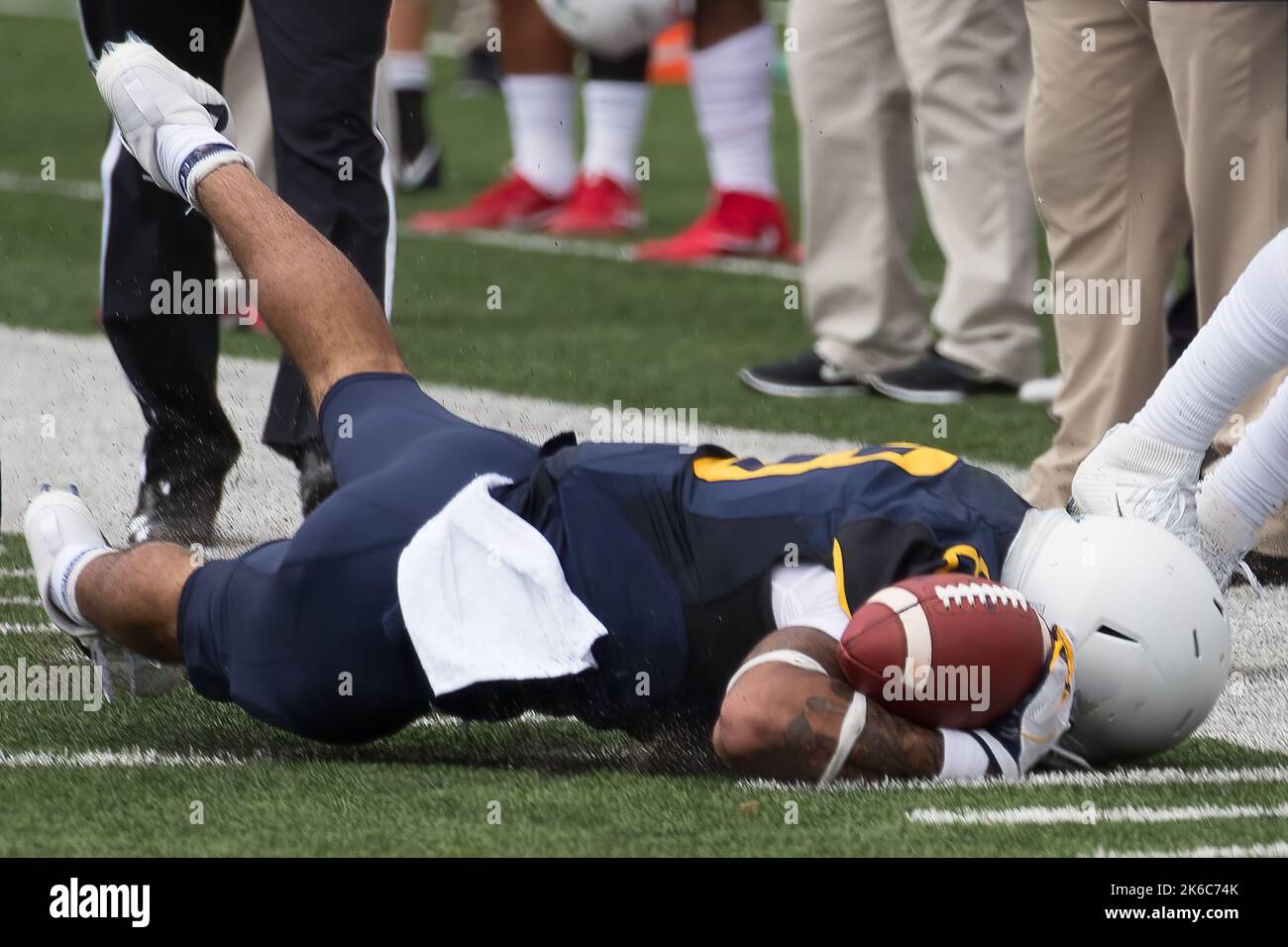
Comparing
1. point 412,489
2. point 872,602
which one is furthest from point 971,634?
point 412,489

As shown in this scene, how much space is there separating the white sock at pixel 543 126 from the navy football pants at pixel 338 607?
→ 19.9 feet

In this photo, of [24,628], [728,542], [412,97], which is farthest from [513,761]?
[412,97]

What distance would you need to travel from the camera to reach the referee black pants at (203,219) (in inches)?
178

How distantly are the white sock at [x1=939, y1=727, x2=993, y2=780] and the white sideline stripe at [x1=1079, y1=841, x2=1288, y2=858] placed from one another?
12.1 inches

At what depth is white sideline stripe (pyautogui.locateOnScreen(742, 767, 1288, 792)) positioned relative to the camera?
3.19 metres

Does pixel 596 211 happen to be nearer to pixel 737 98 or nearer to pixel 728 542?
pixel 737 98

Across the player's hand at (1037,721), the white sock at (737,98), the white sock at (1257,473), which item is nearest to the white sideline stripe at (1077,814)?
the player's hand at (1037,721)

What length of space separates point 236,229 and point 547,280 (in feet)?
15.3

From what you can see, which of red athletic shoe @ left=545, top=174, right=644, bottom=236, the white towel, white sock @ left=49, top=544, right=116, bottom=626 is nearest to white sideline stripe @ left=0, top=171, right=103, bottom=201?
red athletic shoe @ left=545, top=174, right=644, bottom=236

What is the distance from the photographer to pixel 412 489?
11.0ft

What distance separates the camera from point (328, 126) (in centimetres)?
454

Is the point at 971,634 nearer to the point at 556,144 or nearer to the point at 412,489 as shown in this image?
the point at 412,489

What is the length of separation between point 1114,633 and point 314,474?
1.87m

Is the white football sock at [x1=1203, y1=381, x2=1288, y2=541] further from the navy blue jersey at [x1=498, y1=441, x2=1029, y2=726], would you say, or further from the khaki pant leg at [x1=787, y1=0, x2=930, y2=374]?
the khaki pant leg at [x1=787, y1=0, x2=930, y2=374]
